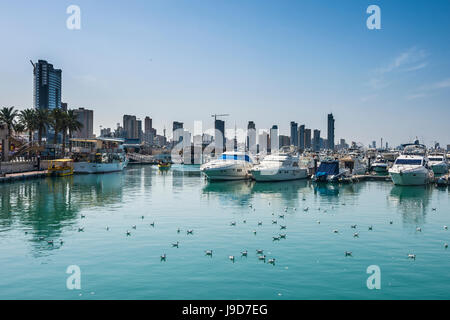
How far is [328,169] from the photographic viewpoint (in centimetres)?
8062

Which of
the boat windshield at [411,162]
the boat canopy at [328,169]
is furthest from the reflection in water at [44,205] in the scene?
the boat windshield at [411,162]

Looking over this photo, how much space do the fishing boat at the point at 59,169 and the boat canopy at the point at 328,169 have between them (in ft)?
180

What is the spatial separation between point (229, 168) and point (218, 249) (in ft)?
167

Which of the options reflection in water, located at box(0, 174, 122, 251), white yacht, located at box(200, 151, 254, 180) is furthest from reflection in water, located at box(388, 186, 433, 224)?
reflection in water, located at box(0, 174, 122, 251)

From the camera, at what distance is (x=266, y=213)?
41.1m

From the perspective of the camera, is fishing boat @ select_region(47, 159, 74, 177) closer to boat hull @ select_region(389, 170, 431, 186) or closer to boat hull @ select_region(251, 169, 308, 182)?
boat hull @ select_region(251, 169, 308, 182)

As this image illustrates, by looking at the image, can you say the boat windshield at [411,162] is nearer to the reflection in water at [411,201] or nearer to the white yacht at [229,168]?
the reflection in water at [411,201]

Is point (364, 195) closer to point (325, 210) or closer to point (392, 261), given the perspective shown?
point (325, 210)

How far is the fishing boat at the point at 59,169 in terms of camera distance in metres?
81.7

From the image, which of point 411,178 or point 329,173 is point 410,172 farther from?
point 329,173
